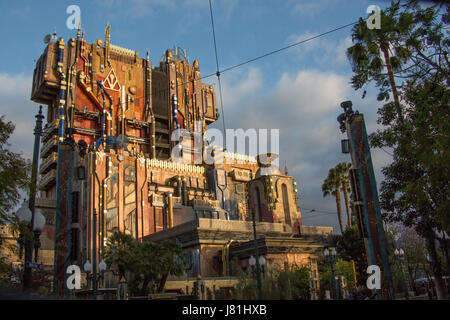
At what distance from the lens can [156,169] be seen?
44.5 meters

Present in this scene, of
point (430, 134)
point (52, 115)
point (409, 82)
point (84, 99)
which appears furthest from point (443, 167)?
point (52, 115)

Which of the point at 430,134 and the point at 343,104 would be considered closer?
the point at 430,134

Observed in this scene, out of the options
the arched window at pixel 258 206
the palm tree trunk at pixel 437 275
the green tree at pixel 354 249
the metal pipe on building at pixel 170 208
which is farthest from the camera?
the arched window at pixel 258 206

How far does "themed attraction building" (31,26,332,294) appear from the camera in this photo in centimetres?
3102

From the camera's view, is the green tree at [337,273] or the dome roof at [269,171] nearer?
the green tree at [337,273]

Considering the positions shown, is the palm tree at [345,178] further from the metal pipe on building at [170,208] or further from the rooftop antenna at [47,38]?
the rooftop antenna at [47,38]

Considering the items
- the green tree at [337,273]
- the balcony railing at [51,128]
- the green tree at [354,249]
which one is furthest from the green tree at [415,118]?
the balcony railing at [51,128]

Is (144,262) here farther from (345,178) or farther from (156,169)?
(345,178)

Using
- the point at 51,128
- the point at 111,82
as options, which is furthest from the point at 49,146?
the point at 111,82

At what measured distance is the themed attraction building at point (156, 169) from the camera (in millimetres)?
31016

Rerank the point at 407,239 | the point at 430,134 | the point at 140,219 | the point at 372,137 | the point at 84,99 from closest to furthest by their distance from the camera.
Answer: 1. the point at 430,134
2. the point at 372,137
3. the point at 140,219
4. the point at 407,239
5. the point at 84,99

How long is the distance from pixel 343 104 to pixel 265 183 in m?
29.0

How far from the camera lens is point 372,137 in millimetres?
20844

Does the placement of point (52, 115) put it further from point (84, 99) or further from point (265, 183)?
point (265, 183)
